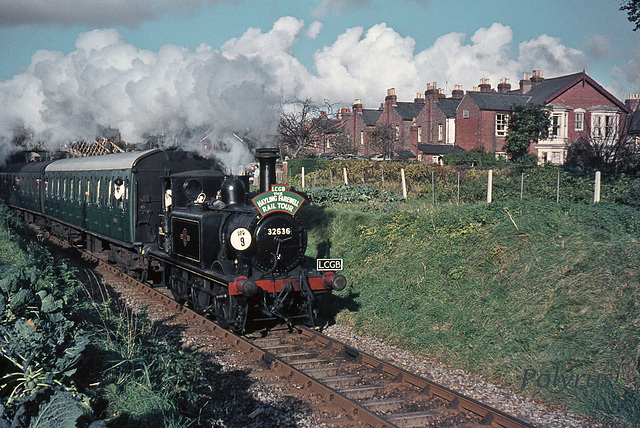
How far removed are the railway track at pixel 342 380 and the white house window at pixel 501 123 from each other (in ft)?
109

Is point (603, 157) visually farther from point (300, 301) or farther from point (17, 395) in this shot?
point (17, 395)

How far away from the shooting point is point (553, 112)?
3772 cm

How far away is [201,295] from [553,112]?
1338 inches

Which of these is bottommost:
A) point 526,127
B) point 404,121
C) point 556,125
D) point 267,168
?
point 267,168

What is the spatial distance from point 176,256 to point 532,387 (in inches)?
271

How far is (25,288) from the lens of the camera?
5.52 meters

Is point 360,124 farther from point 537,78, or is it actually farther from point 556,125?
point 556,125

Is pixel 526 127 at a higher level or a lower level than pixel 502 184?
higher

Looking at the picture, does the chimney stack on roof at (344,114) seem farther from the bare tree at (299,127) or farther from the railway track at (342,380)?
the railway track at (342,380)

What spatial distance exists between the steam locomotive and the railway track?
0.40 metres

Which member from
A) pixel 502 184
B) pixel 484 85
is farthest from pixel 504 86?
pixel 502 184

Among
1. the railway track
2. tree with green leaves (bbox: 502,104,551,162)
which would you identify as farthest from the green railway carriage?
tree with green leaves (bbox: 502,104,551,162)

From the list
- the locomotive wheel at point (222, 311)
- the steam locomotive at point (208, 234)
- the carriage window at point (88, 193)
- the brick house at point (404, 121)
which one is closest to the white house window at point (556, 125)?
the brick house at point (404, 121)

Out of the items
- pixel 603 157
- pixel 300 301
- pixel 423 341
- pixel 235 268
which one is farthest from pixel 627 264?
pixel 603 157
